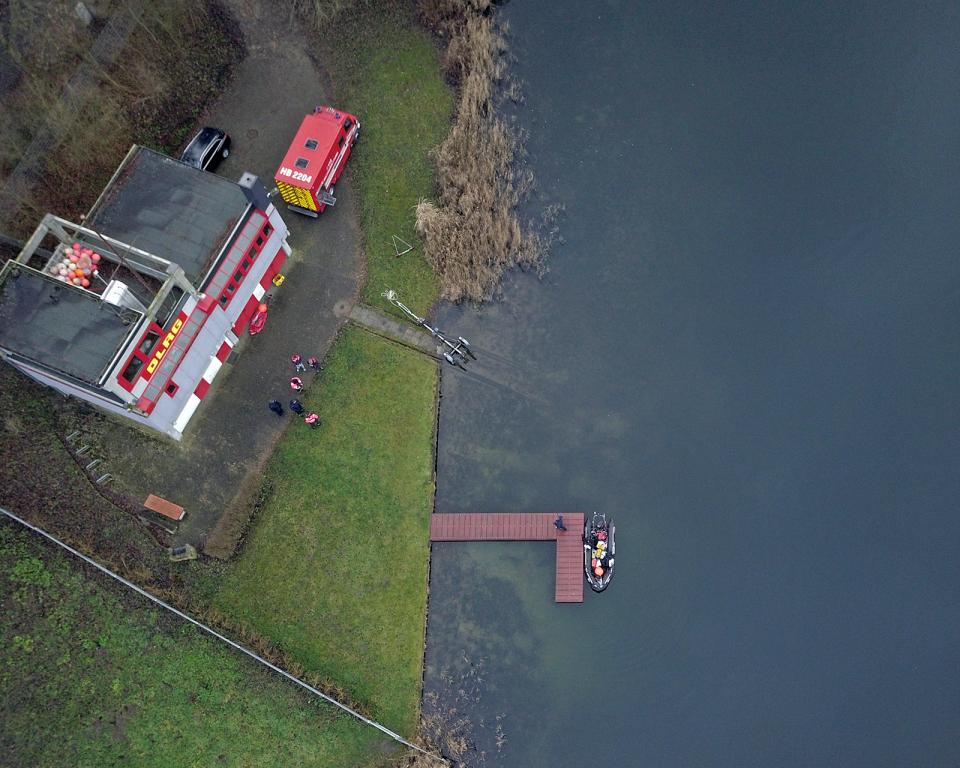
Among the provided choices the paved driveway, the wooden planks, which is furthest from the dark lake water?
the wooden planks

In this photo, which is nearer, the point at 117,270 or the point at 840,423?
the point at 117,270

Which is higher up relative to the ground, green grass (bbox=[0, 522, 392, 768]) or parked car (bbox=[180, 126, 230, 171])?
parked car (bbox=[180, 126, 230, 171])

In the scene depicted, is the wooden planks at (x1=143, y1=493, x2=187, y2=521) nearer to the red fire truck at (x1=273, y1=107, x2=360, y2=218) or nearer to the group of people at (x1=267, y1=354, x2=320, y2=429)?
the group of people at (x1=267, y1=354, x2=320, y2=429)

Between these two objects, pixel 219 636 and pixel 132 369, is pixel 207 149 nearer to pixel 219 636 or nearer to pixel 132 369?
pixel 132 369

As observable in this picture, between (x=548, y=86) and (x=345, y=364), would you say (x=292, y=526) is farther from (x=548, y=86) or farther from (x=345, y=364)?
(x=548, y=86)

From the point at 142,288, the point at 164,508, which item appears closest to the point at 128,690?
the point at 164,508

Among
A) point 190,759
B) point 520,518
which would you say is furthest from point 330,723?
point 520,518
